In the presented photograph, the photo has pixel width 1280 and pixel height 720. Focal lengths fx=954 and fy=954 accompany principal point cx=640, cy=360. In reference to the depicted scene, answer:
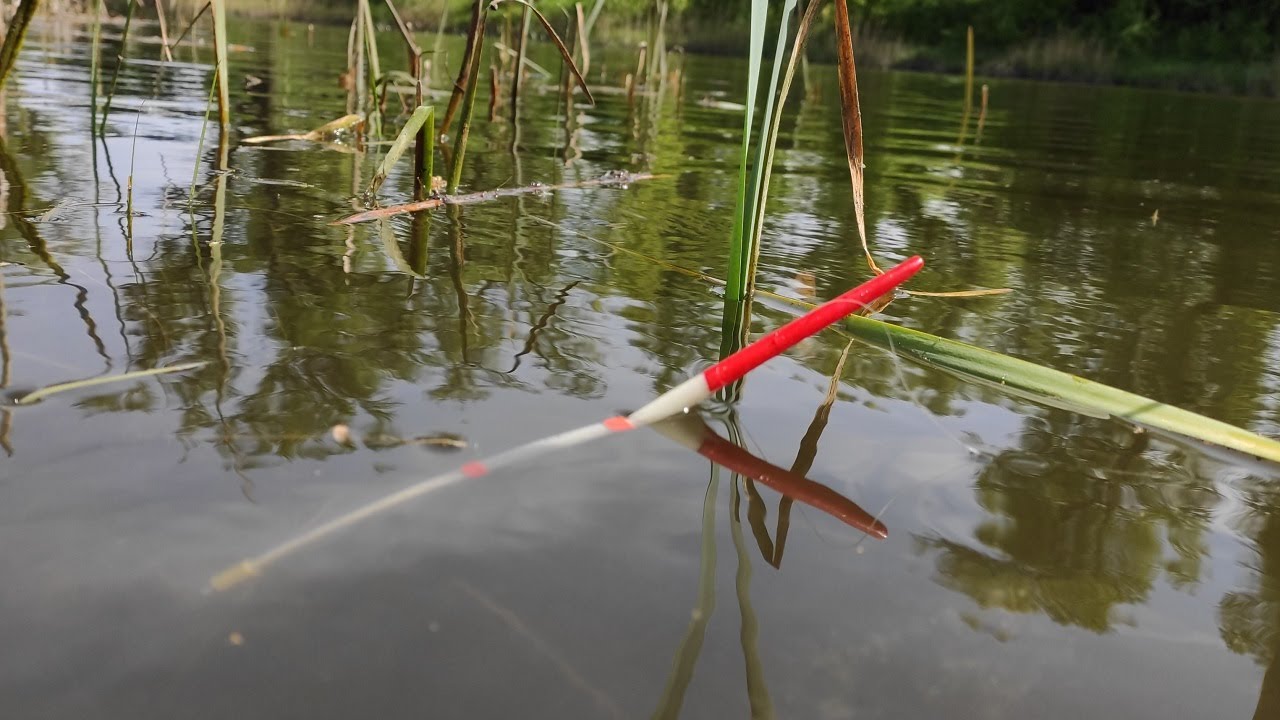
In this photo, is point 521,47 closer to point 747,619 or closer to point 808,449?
point 808,449

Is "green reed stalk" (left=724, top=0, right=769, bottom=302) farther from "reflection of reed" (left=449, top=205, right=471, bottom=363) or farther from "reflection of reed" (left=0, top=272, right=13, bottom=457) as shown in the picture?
"reflection of reed" (left=0, top=272, right=13, bottom=457)

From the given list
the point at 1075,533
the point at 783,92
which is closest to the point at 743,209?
the point at 783,92

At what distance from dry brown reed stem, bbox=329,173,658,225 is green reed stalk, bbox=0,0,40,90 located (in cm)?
85

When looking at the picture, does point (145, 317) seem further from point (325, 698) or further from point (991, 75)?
point (991, 75)

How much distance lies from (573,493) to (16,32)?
7.34ft

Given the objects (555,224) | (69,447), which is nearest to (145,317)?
(69,447)

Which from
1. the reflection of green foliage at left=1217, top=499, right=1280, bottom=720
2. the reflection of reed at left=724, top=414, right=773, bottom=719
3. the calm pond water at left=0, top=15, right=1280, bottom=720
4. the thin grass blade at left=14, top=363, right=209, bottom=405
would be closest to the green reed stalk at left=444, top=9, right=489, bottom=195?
the calm pond water at left=0, top=15, right=1280, bottom=720

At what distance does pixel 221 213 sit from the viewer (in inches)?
97.7

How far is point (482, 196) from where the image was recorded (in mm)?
3066

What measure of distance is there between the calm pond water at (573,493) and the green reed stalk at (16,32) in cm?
33

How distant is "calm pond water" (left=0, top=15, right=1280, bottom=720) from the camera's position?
835 millimetres

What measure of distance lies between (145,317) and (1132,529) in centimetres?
150

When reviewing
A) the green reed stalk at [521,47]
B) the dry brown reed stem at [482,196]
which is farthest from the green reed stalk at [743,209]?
the green reed stalk at [521,47]

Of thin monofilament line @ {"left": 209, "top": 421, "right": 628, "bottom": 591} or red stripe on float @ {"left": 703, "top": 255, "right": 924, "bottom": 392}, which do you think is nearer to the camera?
thin monofilament line @ {"left": 209, "top": 421, "right": 628, "bottom": 591}
